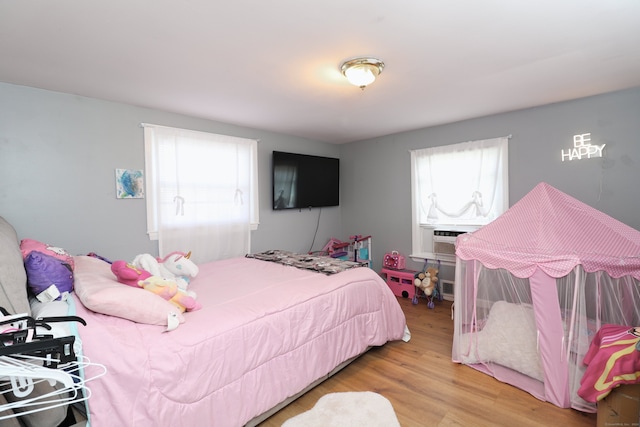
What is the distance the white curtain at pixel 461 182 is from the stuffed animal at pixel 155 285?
11.3 feet

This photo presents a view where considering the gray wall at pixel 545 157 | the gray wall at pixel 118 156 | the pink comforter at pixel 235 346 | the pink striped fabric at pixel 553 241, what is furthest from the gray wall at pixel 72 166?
the pink striped fabric at pixel 553 241

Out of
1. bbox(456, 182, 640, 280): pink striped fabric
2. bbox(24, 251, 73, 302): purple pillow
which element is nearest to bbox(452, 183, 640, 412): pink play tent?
bbox(456, 182, 640, 280): pink striped fabric

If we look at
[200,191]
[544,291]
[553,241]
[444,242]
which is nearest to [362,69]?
[553,241]

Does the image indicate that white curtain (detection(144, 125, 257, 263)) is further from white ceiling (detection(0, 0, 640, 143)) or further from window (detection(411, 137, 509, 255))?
window (detection(411, 137, 509, 255))

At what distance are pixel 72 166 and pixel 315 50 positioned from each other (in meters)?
2.47

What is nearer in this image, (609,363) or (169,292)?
(609,363)

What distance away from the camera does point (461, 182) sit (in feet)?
13.1

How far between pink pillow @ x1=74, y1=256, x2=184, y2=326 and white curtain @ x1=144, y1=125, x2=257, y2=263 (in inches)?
63.5

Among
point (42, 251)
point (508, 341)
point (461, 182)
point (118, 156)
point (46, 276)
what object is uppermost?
point (118, 156)

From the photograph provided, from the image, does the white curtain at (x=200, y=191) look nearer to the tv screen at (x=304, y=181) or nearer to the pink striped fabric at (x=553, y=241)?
the tv screen at (x=304, y=181)

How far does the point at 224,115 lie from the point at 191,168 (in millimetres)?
732

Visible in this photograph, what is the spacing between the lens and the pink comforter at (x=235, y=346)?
1.42 metres

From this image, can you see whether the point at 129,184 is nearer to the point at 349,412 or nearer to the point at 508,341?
the point at 349,412

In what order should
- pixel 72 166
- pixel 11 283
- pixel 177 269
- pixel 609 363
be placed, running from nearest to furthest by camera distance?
pixel 11 283, pixel 609 363, pixel 177 269, pixel 72 166
